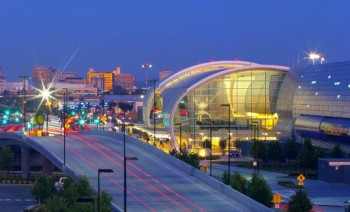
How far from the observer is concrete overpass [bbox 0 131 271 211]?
41.2 metres

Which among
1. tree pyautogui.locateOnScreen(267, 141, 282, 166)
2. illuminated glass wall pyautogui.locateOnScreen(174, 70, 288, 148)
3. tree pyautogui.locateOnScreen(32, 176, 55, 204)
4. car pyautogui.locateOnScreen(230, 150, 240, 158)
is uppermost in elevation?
illuminated glass wall pyautogui.locateOnScreen(174, 70, 288, 148)

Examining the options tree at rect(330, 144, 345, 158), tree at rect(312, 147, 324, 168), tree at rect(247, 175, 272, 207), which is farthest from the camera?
tree at rect(330, 144, 345, 158)

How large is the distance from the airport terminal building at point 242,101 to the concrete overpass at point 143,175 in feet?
48.7

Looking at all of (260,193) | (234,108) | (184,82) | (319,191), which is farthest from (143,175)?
(184,82)

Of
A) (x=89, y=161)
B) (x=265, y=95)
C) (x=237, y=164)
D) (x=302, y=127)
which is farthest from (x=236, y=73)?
(x=89, y=161)

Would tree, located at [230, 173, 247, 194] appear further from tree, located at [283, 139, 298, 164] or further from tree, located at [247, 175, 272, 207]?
tree, located at [283, 139, 298, 164]

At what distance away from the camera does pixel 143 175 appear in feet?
169

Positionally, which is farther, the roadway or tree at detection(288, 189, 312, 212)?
the roadway

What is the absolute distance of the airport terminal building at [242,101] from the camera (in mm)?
83125

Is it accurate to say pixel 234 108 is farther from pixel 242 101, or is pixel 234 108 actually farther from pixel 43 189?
pixel 43 189

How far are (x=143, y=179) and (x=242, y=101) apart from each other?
4453cm

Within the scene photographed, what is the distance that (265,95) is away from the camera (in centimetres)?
9369

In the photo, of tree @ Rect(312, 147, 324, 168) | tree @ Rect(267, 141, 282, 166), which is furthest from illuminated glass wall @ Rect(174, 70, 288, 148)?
tree @ Rect(312, 147, 324, 168)

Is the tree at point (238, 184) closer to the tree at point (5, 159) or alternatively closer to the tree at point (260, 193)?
the tree at point (260, 193)
